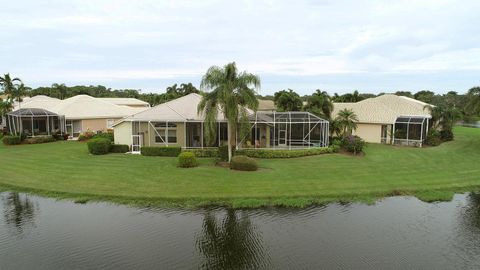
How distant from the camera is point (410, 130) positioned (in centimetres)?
3691

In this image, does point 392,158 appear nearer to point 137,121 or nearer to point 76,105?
point 137,121

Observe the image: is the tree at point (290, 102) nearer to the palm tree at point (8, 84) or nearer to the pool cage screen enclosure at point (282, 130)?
the pool cage screen enclosure at point (282, 130)

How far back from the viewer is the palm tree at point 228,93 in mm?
24031

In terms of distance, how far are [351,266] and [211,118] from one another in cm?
1519

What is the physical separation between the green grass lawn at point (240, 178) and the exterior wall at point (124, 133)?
307 centimetres

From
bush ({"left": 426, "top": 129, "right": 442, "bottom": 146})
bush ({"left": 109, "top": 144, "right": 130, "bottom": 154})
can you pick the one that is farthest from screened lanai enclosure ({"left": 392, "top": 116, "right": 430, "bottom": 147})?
bush ({"left": 109, "top": 144, "right": 130, "bottom": 154})

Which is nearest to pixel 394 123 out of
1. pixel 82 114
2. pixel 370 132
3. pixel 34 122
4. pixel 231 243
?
pixel 370 132

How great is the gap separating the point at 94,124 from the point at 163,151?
18358 mm

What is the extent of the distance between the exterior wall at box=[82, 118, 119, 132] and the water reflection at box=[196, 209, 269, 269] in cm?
3119

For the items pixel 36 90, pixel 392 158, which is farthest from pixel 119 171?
pixel 36 90

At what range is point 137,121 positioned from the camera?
30.4 m

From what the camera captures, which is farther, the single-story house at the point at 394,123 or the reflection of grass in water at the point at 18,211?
the single-story house at the point at 394,123

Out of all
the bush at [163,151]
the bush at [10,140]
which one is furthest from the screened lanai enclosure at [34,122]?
the bush at [163,151]

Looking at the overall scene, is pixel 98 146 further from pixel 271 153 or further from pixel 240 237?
pixel 240 237
